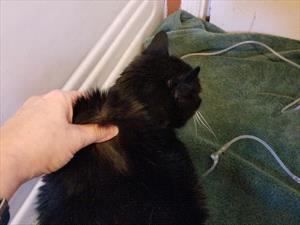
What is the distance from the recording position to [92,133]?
661 mm

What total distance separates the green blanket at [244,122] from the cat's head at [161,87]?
301mm

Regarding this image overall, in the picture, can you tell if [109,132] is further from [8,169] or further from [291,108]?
[291,108]

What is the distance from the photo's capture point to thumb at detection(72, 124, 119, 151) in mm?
645

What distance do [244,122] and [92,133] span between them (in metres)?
0.63

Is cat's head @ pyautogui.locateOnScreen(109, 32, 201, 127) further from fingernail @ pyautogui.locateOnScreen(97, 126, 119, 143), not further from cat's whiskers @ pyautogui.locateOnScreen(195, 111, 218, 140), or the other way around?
cat's whiskers @ pyautogui.locateOnScreen(195, 111, 218, 140)

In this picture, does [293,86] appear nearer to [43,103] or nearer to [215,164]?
[215,164]

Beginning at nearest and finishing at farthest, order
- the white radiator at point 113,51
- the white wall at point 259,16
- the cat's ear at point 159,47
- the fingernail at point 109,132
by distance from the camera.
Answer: the fingernail at point 109,132
the cat's ear at point 159,47
the white radiator at point 113,51
the white wall at point 259,16

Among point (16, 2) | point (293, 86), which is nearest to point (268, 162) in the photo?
point (293, 86)

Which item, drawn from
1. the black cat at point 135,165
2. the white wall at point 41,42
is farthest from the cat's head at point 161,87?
the white wall at point 41,42

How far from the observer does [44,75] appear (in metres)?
0.87

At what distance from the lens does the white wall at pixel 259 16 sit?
139 centimetres

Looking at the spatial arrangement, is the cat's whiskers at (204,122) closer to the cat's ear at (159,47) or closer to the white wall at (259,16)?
the cat's ear at (159,47)

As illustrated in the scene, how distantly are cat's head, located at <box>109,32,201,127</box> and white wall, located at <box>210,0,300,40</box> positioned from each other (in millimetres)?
798

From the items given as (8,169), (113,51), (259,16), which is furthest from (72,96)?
(259,16)
